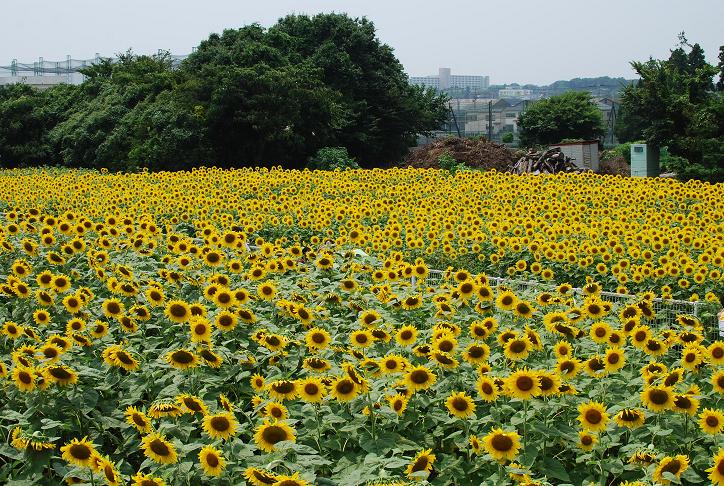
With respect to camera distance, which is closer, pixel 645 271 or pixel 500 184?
pixel 645 271

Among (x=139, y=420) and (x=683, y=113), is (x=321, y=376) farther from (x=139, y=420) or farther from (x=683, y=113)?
(x=683, y=113)

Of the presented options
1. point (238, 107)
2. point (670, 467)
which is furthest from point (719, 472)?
point (238, 107)

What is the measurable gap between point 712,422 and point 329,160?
1956cm

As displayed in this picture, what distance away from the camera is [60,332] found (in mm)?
3832

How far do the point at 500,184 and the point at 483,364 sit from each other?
10.9 metres

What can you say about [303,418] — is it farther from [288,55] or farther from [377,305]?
[288,55]

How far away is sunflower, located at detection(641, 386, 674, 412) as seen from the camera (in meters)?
2.94

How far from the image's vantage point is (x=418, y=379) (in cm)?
309

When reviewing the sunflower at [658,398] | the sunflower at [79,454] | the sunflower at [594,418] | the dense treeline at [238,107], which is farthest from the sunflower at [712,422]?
the dense treeline at [238,107]

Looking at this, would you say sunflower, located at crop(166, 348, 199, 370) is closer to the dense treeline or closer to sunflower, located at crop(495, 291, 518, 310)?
sunflower, located at crop(495, 291, 518, 310)

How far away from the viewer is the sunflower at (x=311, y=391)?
2.96 metres

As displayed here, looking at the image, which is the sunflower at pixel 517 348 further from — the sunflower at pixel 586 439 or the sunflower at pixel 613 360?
the sunflower at pixel 586 439

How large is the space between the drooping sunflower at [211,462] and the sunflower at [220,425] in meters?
0.13

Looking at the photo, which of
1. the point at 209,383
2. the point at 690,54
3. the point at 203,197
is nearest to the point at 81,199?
the point at 203,197
